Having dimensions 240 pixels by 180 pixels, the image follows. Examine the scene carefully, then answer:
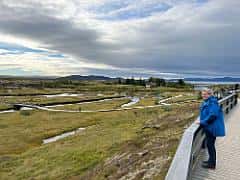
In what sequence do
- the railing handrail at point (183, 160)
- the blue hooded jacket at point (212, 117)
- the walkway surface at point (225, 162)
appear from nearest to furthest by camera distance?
the railing handrail at point (183, 160)
the walkway surface at point (225, 162)
the blue hooded jacket at point (212, 117)

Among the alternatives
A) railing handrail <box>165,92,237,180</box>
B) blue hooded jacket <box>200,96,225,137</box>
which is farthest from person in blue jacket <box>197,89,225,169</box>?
railing handrail <box>165,92,237,180</box>

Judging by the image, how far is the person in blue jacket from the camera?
718cm

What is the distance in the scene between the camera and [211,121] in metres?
7.25

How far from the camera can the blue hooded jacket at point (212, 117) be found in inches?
Answer: 282

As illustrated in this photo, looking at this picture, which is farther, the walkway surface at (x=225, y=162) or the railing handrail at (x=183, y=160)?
the walkway surface at (x=225, y=162)

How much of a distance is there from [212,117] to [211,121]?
0.46ft

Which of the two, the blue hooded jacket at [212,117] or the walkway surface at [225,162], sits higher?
the blue hooded jacket at [212,117]

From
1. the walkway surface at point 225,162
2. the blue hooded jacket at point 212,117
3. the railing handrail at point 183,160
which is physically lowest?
the walkway surface at point 225,162

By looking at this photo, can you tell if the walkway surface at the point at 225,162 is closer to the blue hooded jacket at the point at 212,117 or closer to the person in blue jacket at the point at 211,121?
the person in blue jacket at the point at 211,121

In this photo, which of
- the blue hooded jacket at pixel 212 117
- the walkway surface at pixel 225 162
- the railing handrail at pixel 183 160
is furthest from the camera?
the blue hooded jacket at pixel 212 117

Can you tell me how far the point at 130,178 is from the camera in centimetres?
1005

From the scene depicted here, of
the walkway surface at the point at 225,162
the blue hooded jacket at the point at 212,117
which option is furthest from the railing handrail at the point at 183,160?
the walkway surface at the point at 225,162

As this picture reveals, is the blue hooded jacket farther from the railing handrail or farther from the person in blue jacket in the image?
the railing handrail

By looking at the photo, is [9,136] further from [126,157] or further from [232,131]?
[232,131]
